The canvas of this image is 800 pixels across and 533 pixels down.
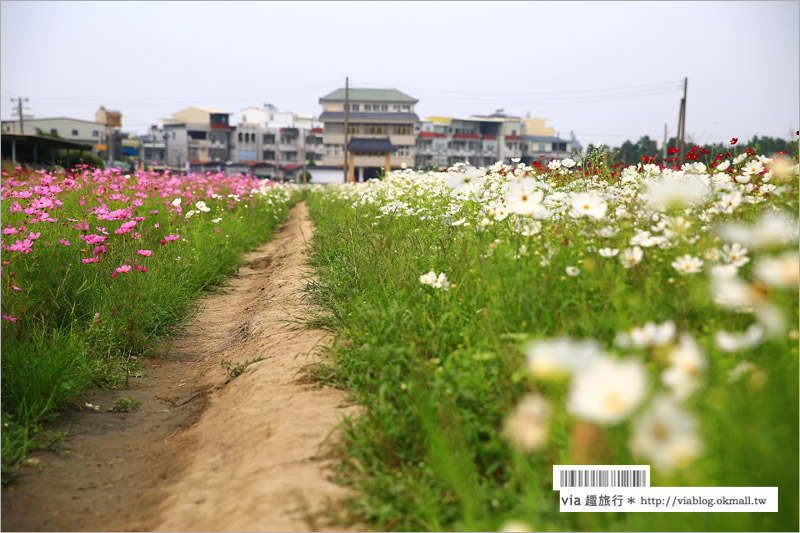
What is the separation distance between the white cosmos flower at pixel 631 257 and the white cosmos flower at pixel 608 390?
169cm

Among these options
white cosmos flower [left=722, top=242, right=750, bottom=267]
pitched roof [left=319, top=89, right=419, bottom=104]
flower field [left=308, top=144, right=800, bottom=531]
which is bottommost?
flower field [left=308, top=144, right=800, bottom=531]

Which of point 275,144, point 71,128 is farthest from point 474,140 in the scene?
point 71,128

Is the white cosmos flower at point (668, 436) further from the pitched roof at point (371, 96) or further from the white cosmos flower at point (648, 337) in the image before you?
the pitched roof at point (371, 96)

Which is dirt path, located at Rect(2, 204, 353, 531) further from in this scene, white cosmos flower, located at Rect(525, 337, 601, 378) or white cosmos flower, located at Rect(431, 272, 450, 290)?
white cosmos flower, located at Rect(525, 337, 601, 378)

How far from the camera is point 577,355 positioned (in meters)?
1.38

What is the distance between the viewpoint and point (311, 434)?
2.99 meters

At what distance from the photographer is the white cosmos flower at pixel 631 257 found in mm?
2967

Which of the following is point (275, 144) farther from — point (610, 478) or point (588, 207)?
point (610, 478)

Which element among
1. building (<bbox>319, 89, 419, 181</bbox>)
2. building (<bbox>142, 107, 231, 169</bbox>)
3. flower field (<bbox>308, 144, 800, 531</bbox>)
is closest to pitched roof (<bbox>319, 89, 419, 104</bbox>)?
building (<bbox>319, 89, 419, 181</bbox>)

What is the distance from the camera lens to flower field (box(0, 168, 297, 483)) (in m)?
3.72

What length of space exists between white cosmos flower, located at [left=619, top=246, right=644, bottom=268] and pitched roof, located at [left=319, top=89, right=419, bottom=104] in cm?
6098

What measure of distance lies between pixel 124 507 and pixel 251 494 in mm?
663

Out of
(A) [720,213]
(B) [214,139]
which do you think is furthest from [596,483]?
→ (B) [214,139]

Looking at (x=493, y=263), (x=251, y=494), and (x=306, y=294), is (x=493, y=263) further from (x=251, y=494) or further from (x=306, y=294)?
(x=306, y=294)
